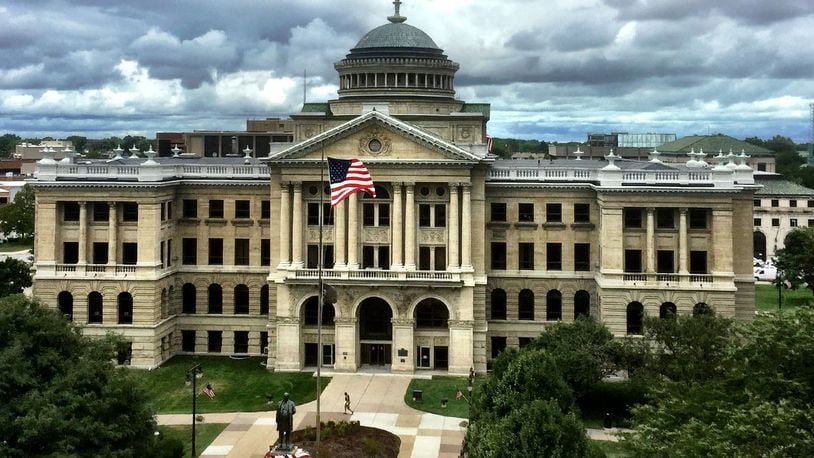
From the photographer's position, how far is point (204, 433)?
171 feet

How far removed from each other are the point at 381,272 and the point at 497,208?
11845 millimetres

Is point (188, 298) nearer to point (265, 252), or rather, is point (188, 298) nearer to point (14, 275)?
point (265, 252)

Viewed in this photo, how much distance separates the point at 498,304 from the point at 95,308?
33.6 meters

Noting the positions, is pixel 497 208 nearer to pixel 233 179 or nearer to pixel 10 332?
pixel 233 179

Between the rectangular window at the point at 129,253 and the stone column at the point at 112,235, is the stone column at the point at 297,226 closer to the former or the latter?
the rectangular window at the point at 129,253

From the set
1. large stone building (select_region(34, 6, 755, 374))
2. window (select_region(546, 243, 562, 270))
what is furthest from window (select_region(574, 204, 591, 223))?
window (select_region(546, 243, 562, 270))

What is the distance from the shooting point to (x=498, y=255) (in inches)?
2761

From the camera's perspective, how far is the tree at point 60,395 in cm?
3266

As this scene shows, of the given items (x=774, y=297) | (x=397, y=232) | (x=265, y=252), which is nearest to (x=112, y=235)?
(x=265, y=252)

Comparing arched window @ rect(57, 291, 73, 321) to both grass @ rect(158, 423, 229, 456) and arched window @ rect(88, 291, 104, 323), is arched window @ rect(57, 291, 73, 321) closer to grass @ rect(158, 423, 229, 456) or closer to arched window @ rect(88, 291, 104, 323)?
arched window @ rect(88, 291, 104, 323)

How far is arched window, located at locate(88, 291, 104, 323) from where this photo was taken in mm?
68312

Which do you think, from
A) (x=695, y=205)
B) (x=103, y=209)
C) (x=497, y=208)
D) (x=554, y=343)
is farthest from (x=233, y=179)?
(x=695, y=205)

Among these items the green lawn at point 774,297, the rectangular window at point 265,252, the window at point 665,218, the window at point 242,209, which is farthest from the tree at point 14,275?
the green lawn at point 774,297

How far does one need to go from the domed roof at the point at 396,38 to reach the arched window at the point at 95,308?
33.7m
